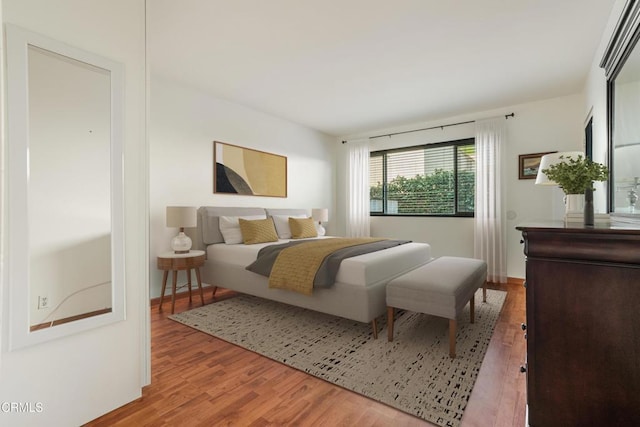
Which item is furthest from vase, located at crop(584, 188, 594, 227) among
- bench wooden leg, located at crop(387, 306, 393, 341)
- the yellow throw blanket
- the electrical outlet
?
the electrical outlet

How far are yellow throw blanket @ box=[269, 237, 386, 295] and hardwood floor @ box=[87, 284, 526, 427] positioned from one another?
0.65 meters

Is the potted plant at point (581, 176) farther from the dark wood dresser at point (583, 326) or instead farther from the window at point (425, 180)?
the window at point (425, 180)

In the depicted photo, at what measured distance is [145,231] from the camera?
189 cm

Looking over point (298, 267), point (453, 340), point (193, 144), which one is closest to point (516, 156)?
point (453, 340)

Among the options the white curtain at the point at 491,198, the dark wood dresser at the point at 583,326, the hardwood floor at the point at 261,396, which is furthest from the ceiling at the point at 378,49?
the hardwood floor at the point at 261,396

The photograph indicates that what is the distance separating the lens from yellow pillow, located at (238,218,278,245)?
152 inches

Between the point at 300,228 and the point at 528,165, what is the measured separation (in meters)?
3.21

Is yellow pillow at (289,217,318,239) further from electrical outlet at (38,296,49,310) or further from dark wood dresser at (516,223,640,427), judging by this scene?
dark wood dresser at (516,223,640,427)

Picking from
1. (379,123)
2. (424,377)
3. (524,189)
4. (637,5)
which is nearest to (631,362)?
(424,377)

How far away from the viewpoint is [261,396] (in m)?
1.84

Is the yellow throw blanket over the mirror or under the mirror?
under

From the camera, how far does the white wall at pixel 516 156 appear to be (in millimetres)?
4156

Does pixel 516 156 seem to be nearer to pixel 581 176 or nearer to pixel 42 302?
pixel 581 176

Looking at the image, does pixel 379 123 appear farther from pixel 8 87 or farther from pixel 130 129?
pixel 8 87
